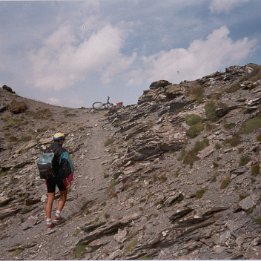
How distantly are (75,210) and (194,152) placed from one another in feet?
17.6

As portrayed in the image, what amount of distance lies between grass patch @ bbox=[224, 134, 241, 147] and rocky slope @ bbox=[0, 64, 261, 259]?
0.18 ft

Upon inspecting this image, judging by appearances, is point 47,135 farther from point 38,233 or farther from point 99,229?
point 99,229

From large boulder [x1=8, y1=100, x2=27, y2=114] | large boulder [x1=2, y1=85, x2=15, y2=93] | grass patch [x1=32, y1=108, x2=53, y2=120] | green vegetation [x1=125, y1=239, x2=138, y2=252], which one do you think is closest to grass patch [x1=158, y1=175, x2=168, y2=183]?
green vegetation [x1=125, y1=239, x2=138, y2=252]

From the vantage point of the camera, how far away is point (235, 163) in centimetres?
1262

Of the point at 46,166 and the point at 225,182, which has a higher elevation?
the point at 46,166

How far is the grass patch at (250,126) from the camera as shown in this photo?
588 inches

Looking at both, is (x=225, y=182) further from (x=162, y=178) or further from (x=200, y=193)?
(x=162, y=178)

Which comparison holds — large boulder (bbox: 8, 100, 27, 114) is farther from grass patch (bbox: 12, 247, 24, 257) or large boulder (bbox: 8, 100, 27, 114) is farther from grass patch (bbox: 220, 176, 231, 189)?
grass patch (bbox: 220, 176, 231, 189)

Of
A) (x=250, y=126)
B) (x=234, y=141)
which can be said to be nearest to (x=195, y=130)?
(x=250, y=126)

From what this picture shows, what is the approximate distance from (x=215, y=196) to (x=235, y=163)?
2.20 m

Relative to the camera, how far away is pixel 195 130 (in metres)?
18.0

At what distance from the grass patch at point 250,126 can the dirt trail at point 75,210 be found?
248 inches

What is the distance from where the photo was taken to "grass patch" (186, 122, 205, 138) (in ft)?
58.5

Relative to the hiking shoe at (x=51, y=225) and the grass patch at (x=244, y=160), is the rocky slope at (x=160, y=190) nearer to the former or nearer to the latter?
the grass patch at (x=244, y=160)
